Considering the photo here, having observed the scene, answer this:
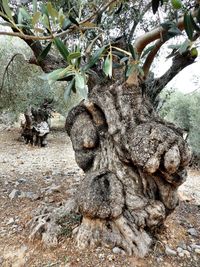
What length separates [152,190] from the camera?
2961mm

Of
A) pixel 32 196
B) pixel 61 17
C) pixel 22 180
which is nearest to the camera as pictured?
pixel 61 17

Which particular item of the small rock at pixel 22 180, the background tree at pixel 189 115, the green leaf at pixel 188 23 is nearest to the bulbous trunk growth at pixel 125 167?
the green leaf at pixel 188 23

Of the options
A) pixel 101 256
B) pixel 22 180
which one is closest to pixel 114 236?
pixel 101 256

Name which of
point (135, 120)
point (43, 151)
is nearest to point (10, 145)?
point (43, 151)

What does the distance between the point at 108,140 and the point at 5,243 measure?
1.72 meters

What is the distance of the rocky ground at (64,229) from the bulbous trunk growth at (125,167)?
165 millimetres

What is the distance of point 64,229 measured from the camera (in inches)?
115

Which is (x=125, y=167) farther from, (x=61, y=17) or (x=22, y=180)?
(x=22, y=180)

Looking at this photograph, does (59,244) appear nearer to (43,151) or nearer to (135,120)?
(135,120)

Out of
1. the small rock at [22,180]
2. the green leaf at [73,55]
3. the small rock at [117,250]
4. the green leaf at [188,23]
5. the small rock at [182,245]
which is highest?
the green leaf at [188,23]

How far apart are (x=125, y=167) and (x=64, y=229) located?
1.01 meters

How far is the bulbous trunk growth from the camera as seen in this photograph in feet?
8.73

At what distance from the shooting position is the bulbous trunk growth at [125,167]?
2.66m

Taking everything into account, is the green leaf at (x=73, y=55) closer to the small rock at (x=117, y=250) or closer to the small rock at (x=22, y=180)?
the small rock at (x=117, y=250)
